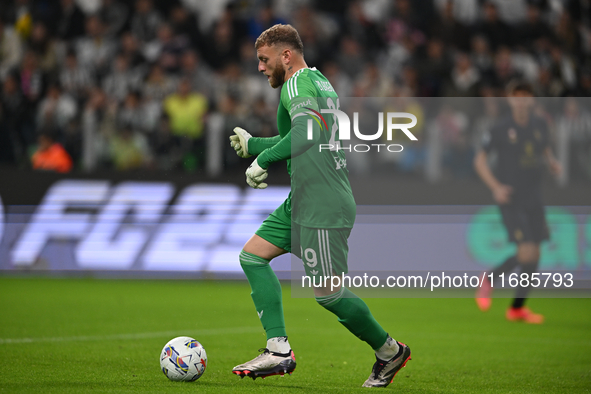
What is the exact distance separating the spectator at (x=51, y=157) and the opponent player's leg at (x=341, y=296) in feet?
27.7

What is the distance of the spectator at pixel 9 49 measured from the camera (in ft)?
47.9

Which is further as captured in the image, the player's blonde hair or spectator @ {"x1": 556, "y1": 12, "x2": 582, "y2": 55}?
spectator @ {"x1": 556, "y1": 12, "x2": 582, "y2": 55}

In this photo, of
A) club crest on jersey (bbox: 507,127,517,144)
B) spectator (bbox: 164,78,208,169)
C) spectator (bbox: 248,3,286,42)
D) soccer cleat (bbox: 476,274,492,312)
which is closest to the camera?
club crest on jersey (bbox: 507,127,517,144)

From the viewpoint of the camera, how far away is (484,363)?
6.27 m

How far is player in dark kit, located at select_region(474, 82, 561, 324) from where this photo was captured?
29.5 feet

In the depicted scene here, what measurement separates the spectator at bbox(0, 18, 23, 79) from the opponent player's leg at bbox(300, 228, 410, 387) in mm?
11406

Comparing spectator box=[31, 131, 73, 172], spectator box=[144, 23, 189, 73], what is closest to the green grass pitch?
spectator box=[31, 131, 73, 172]

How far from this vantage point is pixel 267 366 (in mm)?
4898

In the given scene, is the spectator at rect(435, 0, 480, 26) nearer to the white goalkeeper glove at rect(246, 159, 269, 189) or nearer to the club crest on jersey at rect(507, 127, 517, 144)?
the club crest on jersey at rect(507, 127, 517, 144)

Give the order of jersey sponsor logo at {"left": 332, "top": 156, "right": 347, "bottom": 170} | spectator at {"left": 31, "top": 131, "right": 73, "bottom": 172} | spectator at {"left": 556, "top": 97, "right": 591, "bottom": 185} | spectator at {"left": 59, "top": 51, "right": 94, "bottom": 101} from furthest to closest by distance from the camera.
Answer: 1. spectator at {"left": 59, "top": 51, "right": 94, "bottom": 101}
2. spectator at {"left": 31, "top": 131, "right": 73, "bottom": 172}
3. spectator at {"left": 556, "top": 97, "right": 591, "bottom": 185}
4. jersey sponsor logo at {"left": 332, "top": 156, "right": 347, "bottom": 170}

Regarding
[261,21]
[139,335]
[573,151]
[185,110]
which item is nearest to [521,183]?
[573,151]

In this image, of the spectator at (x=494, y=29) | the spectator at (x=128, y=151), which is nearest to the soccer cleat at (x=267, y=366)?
the spectator at (x=128, y=151)

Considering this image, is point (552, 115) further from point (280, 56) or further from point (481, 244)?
point (280, 56)

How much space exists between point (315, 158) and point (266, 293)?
959mm
